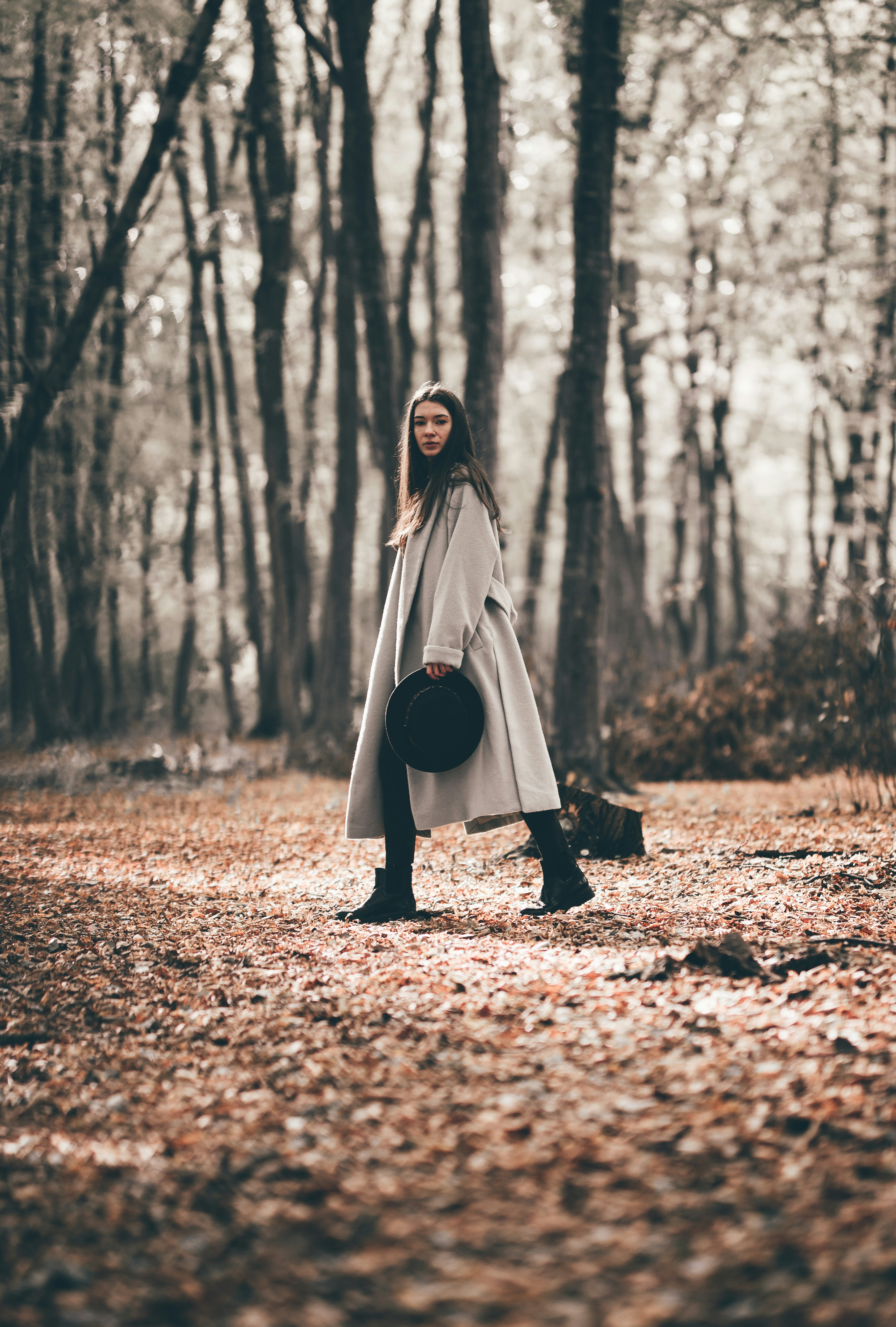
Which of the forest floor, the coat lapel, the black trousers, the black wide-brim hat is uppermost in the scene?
the coat lapel

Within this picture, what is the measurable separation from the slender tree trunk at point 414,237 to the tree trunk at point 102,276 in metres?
5.82

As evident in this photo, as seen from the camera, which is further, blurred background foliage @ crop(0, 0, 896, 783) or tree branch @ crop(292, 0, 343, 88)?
blurred background foliage @ crop(0, 0, 896, 783)

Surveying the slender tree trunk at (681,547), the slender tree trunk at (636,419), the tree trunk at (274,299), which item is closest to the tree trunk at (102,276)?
the tree trunk at (274,299)

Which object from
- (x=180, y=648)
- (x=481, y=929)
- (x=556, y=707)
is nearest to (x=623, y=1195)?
(x=481, y=929)

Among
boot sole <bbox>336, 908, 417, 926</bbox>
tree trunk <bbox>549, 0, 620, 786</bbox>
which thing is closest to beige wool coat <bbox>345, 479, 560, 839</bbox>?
boot sole <bbox>336, 908, 417, 926</bbox>

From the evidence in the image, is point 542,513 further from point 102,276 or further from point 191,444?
point 102,276

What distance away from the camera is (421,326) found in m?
21.8

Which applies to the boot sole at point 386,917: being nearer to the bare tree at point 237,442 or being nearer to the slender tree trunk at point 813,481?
the bare tree at point 237,442

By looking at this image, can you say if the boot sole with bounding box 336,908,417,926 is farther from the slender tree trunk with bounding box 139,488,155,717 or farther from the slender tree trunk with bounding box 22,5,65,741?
the slender tree trunk with bounding box 139,488,155,717

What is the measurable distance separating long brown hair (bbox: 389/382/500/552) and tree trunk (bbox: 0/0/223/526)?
7768 millimetres

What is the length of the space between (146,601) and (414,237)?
9.86 m

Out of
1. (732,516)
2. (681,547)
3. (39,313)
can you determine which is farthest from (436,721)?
(732,516)

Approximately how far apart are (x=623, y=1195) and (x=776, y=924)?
2.37 m

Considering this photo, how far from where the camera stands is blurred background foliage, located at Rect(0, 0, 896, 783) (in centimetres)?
1062
